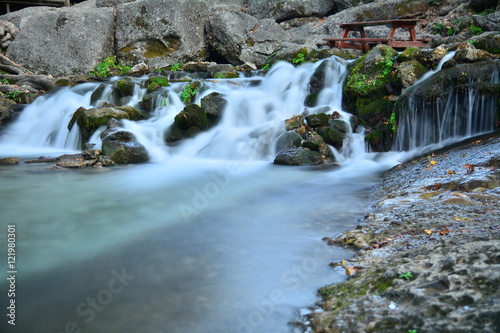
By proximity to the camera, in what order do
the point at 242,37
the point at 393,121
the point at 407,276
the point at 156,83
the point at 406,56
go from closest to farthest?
the point at 407,276 → the point at 393,121 → the point at 406,56 → the point at 156,83 → the point at 242,37

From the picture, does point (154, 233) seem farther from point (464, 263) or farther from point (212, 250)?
point (464, 263)

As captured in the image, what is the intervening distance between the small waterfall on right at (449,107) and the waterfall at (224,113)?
144 cm

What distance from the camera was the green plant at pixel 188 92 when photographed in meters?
12.1

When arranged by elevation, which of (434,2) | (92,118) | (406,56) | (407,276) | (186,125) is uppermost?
(434,2)

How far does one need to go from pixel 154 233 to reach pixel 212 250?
3.08 feet

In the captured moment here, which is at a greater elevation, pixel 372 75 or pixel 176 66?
pixel 176 66

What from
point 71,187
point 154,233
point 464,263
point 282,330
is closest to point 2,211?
point 71,187

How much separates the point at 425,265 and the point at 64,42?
17613mm

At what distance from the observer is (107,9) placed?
17781mm

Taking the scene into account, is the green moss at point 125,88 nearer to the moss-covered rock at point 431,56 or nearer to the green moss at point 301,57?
the green moss at point 301,57

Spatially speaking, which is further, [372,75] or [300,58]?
[300,58]

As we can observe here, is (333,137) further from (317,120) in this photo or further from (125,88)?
(125,88)

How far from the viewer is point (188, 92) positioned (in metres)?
12.3

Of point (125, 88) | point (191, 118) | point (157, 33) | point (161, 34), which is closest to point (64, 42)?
point (157, 33)
